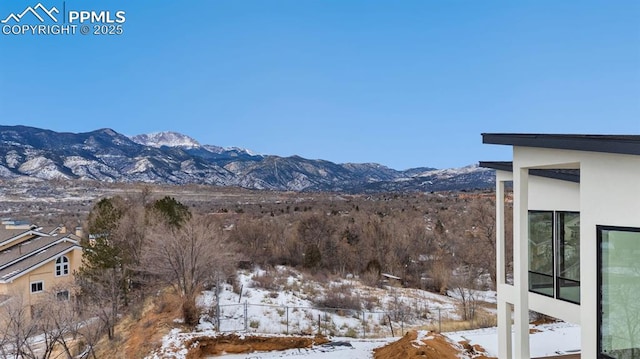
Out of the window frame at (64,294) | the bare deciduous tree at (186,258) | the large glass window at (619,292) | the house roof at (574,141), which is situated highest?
the house roof at (574,141)

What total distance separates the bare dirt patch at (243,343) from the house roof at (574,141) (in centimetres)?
1021

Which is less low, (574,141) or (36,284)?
(574,141)

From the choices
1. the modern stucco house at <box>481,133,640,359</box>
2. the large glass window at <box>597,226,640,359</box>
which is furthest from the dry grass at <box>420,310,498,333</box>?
the large glass window at <box>597,226,640,359</box>

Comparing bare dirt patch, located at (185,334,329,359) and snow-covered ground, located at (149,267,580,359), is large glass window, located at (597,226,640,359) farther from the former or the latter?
bare dirt patch, located at (185,334,329,359)

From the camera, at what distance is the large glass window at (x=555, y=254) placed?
921 cm

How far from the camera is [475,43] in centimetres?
4234

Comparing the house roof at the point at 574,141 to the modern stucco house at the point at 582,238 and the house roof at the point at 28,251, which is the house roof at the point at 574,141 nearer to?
the modern stucco house at the point at 582,238

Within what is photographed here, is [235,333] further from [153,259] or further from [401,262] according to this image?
[401,262]

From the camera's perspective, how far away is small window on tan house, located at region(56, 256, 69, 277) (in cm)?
3064

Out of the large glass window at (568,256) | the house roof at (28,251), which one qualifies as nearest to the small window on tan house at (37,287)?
the house roof at (28,251)

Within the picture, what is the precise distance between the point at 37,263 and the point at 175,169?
104 m

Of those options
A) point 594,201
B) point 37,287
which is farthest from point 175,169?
point 594,201

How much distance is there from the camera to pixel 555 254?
977 centimetres

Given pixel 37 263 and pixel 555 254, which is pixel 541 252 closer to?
pixel 555 254
